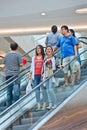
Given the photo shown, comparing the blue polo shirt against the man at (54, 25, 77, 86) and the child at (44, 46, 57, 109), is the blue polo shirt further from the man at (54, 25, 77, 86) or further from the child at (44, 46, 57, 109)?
the child at (44, 46, 57, 109)

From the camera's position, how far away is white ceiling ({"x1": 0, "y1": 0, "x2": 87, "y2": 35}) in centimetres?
1150

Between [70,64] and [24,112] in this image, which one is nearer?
[24,112]

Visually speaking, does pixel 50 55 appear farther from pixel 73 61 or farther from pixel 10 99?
pixel 10 99

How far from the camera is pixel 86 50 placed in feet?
28.1

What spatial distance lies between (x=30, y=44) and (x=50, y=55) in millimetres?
9725

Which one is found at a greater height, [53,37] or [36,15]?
[36,15]

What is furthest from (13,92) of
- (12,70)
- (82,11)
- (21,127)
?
(82,11)

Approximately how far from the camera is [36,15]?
12859mm

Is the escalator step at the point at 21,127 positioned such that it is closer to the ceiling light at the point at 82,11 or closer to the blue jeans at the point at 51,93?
the blue jeans at the point at 51,93

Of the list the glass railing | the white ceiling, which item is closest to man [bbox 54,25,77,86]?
the glass railing

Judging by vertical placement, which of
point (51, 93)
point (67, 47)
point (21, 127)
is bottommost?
point (21, 127)

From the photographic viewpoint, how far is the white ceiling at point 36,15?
11500mm

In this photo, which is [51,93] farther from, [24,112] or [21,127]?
A: [21,127]

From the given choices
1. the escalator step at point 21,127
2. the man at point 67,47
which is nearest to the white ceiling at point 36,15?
the man at point 67,47
